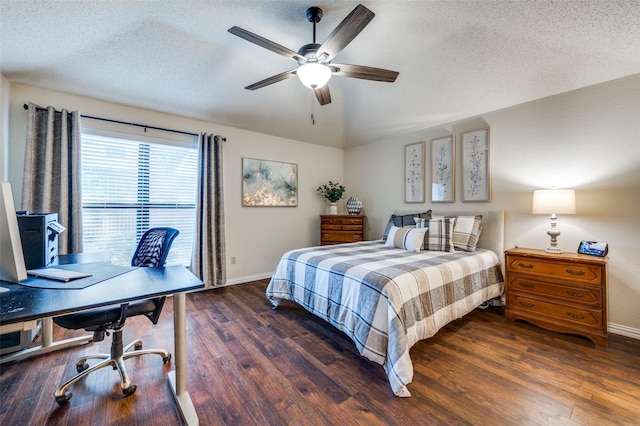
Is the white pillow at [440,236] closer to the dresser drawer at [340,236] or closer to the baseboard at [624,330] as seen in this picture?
the dresser drawer at [340,236]

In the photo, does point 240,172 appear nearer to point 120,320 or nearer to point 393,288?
point 120,320

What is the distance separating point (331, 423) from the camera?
1393mm

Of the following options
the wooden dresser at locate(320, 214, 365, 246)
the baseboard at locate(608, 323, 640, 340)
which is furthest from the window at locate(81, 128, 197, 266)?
the baseboard at locate(608, 323, 640, 340)

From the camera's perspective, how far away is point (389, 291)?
177cm

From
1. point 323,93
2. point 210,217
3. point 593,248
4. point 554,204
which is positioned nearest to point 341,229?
point 210,217

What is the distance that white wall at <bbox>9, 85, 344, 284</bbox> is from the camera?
8.61 feet

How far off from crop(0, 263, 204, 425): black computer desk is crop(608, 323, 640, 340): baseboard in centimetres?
355

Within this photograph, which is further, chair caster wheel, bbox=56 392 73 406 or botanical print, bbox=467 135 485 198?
botanical print, bbox=467 135 485 198

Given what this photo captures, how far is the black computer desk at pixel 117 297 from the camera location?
994 millimetres

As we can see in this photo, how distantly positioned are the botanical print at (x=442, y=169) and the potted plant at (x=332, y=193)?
166cm

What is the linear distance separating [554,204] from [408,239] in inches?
54.5

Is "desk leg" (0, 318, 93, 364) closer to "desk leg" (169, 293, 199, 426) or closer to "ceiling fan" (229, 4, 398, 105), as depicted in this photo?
"desk leg" (169, 293, 199, 426)

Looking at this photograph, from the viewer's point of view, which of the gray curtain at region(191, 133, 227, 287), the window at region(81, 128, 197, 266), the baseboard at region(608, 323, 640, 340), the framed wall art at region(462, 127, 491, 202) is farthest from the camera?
the gray curtain at region(191, 133, 227, 287)

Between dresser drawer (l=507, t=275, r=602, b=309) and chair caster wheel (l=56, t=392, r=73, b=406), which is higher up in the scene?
dresser drawer (l=507, t=275, r=602, b=309)
